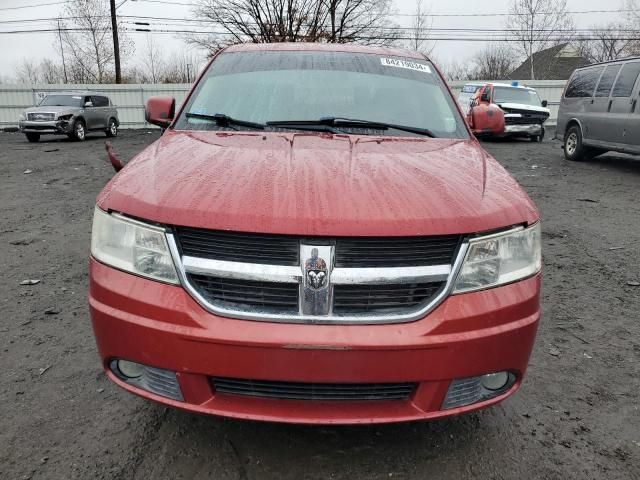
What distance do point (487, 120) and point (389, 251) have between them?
6.82 ft

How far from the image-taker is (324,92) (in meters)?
2.91

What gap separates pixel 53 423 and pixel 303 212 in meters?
1.61

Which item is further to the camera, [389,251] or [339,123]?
[339,123]

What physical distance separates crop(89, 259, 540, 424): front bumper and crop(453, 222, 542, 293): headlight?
0.05 m

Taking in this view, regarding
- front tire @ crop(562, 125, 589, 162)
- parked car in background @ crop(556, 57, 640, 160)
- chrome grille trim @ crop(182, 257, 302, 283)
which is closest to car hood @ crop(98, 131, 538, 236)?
chrome grille trim @ crop(182, 257, 302, 283)

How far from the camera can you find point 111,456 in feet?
6.84

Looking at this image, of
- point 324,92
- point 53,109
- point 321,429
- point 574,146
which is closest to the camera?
point 321,429

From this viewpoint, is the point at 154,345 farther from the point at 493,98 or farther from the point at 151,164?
the point at 493,98

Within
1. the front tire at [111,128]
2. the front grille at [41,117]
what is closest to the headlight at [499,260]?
the front grille at [41,117]

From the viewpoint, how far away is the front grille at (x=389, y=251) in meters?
1.68

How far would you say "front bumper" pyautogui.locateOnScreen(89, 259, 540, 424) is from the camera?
1.63m

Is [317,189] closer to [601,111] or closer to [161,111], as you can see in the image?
[161,111]

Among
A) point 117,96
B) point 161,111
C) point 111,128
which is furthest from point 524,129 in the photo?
point 117,96

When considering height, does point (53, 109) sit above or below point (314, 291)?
below
